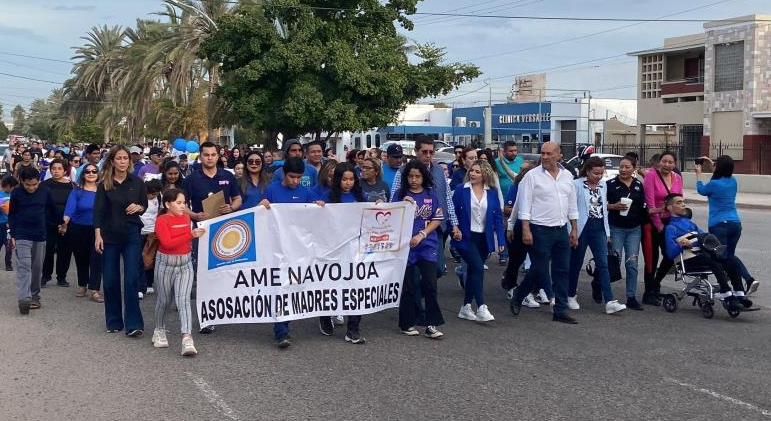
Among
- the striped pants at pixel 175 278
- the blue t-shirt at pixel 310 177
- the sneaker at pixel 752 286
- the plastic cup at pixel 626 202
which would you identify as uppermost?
the blue t-shirt at pixel 310 177

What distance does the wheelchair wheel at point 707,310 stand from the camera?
968cm

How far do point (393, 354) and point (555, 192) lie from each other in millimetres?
2645

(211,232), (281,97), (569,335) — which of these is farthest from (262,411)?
(281,97)

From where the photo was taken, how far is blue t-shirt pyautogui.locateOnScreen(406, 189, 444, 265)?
28.7 ft

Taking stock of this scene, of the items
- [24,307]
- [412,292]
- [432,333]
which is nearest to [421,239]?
[412,292]

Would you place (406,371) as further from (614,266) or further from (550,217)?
(614,266)

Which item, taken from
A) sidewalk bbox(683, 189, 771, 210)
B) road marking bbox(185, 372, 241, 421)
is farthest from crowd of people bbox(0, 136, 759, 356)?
sidewalk bbox(683, 189, 771, 210)

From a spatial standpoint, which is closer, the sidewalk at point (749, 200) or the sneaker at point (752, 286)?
the sneaker at point (752, 286)

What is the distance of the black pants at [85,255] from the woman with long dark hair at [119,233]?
2264 mm

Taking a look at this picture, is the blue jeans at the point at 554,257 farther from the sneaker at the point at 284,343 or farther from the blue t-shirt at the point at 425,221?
the sneaker at the point at 284,343

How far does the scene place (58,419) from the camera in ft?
20.0

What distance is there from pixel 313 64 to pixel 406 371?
70.2 feet

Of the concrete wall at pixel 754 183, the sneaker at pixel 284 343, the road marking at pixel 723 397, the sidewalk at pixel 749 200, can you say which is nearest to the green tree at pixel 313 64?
the sidewalk at pixel 749 200

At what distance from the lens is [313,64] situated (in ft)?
91.1
